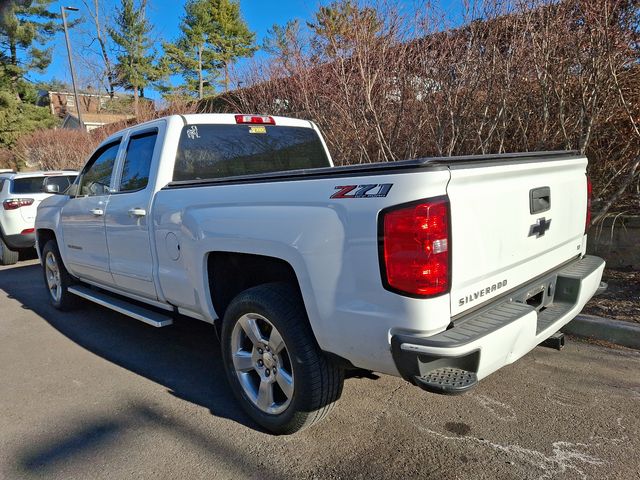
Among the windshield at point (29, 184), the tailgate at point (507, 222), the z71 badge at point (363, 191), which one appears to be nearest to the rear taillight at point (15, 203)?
the windshield at point (29, 184)

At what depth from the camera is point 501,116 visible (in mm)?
6082

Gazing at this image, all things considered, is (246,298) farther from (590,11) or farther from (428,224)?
(590,11)

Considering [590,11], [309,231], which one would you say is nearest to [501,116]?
[590,11]

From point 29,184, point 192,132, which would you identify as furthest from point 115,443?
point 29,184

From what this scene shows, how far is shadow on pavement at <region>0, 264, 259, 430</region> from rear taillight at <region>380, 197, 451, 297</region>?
1556 mm

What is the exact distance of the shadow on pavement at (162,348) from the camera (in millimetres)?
3504

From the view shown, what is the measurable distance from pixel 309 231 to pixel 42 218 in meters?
4.88

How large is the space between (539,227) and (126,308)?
3.36m

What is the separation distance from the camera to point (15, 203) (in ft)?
28.1

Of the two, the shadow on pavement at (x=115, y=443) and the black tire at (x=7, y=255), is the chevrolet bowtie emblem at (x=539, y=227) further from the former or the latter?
the black tire at (x=7, y=255)

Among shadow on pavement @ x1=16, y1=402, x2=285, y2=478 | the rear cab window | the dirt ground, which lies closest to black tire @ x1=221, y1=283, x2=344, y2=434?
shadow on pavement @ x1=16, y1=402, x2=285, y2=478

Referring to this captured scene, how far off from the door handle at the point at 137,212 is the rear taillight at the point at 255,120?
1151 millimetres

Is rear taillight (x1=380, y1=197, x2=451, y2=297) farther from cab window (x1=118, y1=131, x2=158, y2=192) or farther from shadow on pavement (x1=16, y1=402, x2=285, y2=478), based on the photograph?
cab window (x1=118, y1=131, x2=158, y2=192)

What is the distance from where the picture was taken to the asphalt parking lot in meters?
2.60
